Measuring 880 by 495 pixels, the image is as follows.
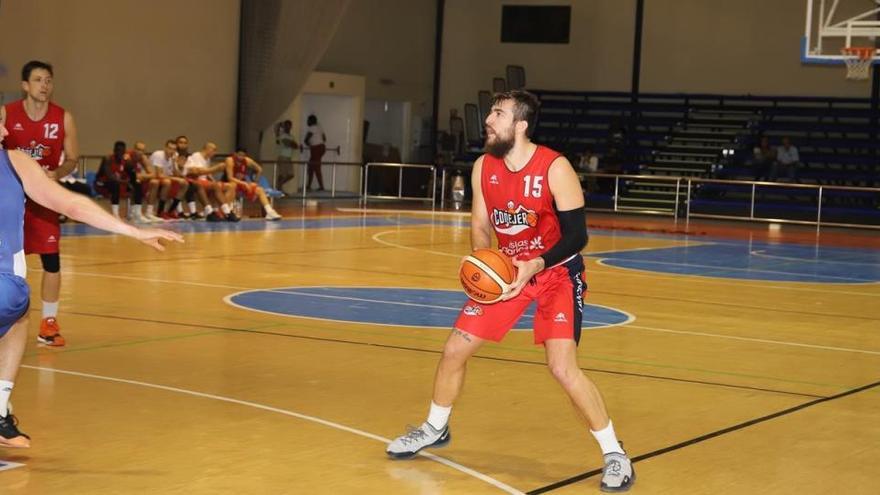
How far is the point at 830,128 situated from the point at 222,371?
2563 centimetres

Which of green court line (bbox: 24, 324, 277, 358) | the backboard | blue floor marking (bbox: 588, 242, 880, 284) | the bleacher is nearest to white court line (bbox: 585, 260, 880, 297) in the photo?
blue floor marking (bbox: 588, 242, 880, 284)

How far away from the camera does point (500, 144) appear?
5875 mm

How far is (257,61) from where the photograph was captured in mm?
28281

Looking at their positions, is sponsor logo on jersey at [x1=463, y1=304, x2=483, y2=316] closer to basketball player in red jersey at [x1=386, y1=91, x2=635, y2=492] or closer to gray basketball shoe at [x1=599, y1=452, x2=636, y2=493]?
basketball player in red jersey at [x1=386, y1=91, x2=635, y2=492]

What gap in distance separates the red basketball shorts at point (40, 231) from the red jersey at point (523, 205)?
361 centimetres

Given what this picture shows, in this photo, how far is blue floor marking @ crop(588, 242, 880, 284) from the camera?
16.0m

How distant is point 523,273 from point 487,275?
158 millimetres

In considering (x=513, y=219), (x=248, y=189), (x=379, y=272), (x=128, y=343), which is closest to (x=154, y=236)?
(x=513, y=219)

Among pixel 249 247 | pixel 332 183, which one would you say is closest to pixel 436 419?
pixel 249 247

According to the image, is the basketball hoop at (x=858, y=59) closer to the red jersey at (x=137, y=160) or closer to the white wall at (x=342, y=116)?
the red jersey at (x=137, y=160)

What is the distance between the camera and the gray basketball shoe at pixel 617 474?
18.3 feet

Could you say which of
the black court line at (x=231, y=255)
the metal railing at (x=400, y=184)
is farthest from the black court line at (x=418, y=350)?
the metal railing at (x=400, y=184)

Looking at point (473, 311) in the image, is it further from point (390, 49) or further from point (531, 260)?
point (390, 49)

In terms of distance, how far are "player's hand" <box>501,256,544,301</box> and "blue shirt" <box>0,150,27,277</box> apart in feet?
6.58
